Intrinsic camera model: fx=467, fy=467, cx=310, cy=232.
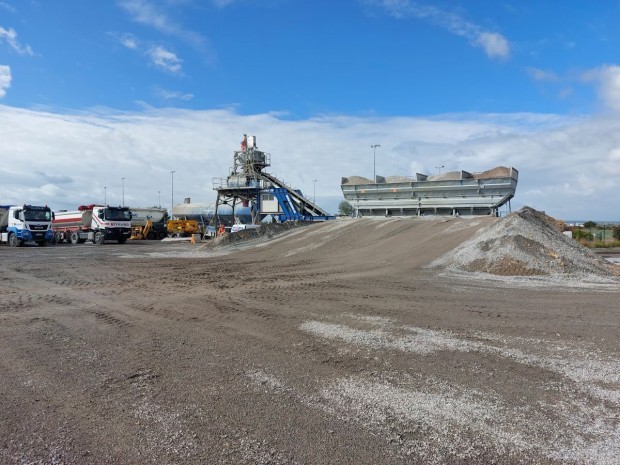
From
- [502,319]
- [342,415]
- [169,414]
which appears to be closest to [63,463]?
[169,414]

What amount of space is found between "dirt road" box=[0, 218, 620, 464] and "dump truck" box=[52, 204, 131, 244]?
26.8 m

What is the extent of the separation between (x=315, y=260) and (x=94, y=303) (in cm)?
1124

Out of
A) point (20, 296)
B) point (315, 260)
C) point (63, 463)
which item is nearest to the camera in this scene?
point (63, 463)

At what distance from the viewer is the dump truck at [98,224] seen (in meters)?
37.3

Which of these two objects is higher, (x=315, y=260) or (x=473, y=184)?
(x=473, y=184)

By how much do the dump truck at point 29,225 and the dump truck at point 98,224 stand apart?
394cm

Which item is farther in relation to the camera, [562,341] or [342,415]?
[562,341]

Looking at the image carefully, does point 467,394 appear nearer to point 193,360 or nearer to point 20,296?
point 193,360

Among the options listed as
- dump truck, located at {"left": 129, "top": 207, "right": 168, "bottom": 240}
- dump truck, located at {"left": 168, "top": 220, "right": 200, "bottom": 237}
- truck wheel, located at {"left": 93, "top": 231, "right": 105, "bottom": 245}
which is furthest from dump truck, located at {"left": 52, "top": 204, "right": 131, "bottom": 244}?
dump truck, located at {"left": 168, "top": 220, "right": 200, "bottom": 237}

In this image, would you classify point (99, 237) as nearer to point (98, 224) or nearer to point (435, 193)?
point (98, 224)

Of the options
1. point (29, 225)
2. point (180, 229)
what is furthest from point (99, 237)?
point (180, 229)

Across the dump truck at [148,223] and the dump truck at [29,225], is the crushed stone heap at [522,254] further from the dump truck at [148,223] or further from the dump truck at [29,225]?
the dump truck at [148,223]

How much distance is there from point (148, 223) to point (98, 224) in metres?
12.4

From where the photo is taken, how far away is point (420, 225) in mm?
24734
